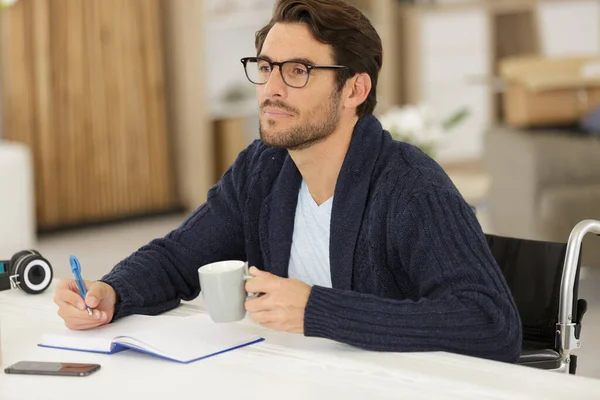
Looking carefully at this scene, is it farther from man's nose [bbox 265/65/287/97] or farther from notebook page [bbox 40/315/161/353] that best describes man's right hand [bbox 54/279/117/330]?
man's nose [bbox 265/65/287/97]

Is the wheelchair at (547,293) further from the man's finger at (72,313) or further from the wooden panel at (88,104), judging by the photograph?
the wooden panel at (88,104)

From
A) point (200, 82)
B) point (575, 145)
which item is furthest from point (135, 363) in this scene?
point (200, 82)

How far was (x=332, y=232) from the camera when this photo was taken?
191cm

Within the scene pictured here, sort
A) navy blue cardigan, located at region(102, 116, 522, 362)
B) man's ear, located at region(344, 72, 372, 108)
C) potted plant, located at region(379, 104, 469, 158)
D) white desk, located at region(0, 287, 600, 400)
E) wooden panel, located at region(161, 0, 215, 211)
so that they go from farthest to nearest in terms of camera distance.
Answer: wooden panel, located at region(161, 0, 215, 211)
potted plant, located at region(379, 104, 469, 158)
man's ear, located at region(344, 72, 372, 108)
navy blue cardigan, located at region(102, 116, 522, 362)
white desk, located at region(0, 287, 600, 400)

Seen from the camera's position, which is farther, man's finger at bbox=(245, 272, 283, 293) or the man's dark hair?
the man's dark hair

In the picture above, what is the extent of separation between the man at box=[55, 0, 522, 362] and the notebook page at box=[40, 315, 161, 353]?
3cm

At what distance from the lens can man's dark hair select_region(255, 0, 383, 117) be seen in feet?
6.29

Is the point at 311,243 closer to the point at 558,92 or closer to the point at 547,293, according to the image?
the point at 547,293

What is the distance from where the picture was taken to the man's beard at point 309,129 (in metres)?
1.92

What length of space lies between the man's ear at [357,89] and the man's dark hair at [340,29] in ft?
0.04

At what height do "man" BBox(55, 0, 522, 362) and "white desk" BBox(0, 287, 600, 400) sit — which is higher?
"man" BBox(55, 0, 522, 362)

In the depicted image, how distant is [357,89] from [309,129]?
0.15 meters

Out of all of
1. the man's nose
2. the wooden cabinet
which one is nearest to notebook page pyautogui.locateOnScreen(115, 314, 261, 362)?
the man's nose

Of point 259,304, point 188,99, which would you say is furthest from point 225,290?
point 188,99
